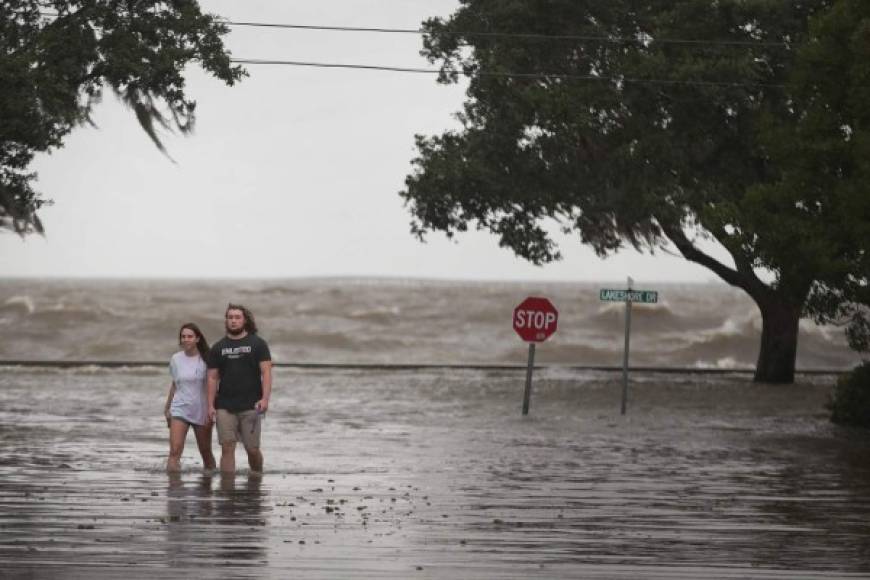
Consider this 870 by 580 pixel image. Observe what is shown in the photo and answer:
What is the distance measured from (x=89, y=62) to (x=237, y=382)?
34.3 feet

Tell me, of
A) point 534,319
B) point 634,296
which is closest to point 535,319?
point 534,319

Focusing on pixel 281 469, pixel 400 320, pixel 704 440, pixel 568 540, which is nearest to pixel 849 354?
pixel 400 320

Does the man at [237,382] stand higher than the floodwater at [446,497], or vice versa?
the man at [237,382]

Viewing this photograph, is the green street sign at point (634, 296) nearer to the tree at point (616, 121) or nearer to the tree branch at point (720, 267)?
the tree at point (616, 121)

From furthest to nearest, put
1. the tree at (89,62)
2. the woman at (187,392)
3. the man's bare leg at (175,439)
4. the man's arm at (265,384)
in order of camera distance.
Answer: the tree at (89,62) < the man's bare leg at (175,439) < the woman at (187,392) < the man's arm at (265,384)

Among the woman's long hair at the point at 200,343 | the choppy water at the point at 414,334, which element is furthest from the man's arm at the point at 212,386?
the choppy water at the point at 414,334

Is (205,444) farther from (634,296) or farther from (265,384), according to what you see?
(634,296)

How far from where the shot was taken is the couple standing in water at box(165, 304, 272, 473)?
1569 cm

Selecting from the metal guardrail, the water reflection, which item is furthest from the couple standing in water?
the metal guardrail

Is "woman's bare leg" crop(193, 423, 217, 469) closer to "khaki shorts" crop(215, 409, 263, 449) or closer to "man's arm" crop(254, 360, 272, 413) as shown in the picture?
"khaki shorts" crop(215, 409, 263, 449)

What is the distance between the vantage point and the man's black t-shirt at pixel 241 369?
15688mm

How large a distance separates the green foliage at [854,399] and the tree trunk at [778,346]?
14393mm

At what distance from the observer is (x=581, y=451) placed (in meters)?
20.4

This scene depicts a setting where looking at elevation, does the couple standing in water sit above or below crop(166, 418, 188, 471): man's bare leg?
above
